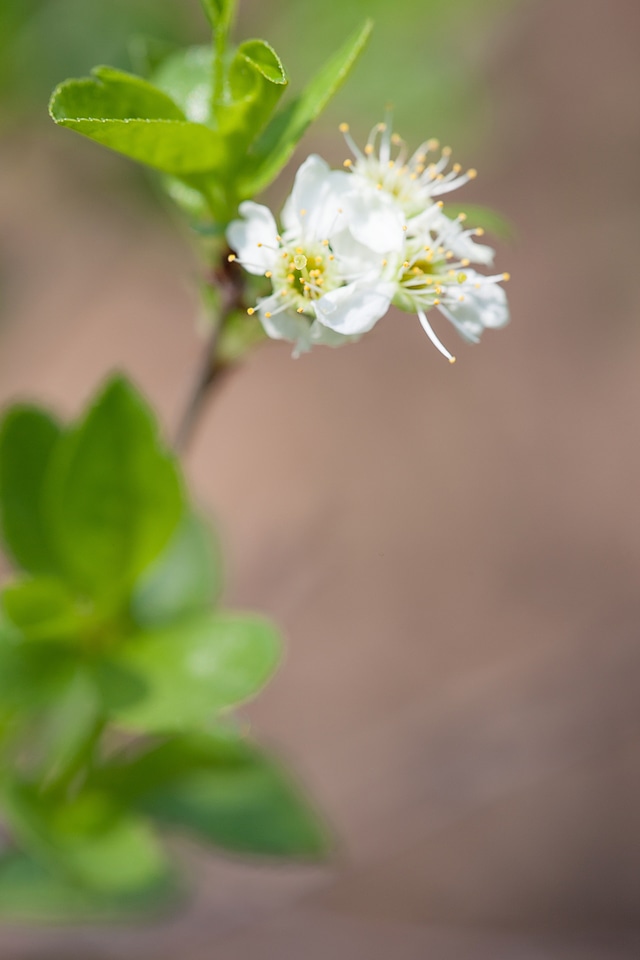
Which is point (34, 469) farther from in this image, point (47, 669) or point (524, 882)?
point (524, 882)

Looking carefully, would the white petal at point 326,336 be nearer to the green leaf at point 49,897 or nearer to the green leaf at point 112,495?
the green leaf at point 112,495

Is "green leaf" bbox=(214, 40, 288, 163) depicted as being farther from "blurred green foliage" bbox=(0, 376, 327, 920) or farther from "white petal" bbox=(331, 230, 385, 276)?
"blurred green foliage" bbox=(0, 376, 327, 920)

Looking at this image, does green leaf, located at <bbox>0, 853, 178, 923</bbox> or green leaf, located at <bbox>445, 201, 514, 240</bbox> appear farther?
green leaf, located at <bbox>0, 853, 178, 923</bbox>

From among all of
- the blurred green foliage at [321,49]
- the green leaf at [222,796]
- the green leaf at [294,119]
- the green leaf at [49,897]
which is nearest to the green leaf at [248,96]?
the green leaf at [294,119]

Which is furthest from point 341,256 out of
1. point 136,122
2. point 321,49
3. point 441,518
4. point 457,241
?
point 441,518

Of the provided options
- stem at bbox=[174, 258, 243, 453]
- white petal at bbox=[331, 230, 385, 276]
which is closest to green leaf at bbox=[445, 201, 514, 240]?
white petal at bbox=[331, 230, 385, 276]

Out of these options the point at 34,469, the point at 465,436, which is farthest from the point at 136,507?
the point at 465,436

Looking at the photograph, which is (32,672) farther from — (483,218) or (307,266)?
(483,218)
